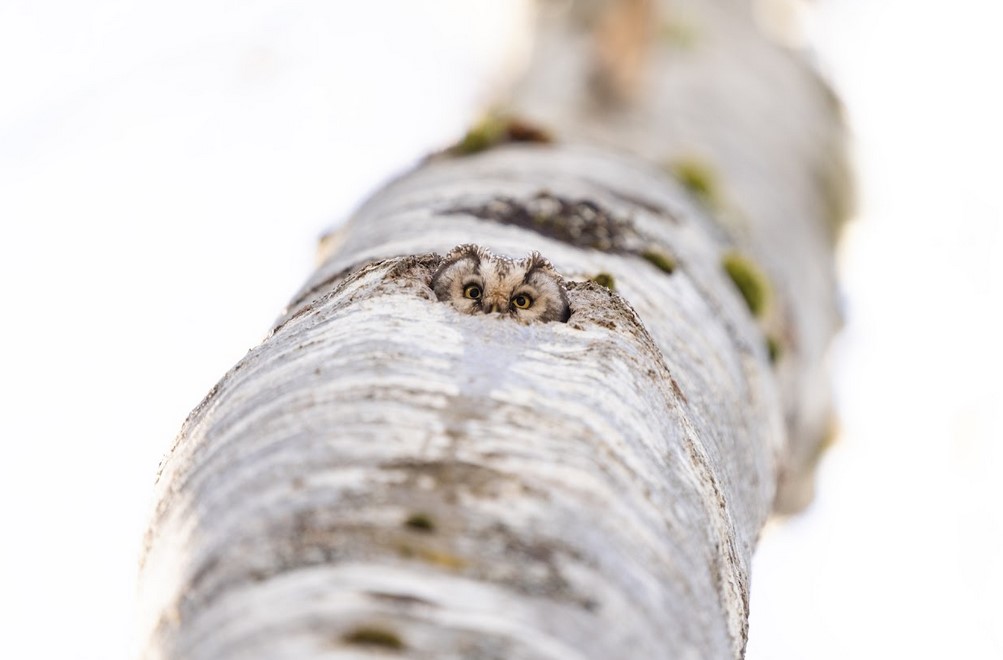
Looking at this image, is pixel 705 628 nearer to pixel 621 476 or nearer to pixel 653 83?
pixel 621 476

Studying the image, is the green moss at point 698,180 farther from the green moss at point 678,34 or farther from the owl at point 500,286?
the owl at point 500,286

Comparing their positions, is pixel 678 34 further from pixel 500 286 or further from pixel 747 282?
pixel 500 286

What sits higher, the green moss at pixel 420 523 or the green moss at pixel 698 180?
the green moss at pixel 698 180

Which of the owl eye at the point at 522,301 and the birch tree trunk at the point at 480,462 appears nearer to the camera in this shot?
the birch tree trunk at the point at 480,462

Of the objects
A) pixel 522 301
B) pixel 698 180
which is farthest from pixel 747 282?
pixel 522 301

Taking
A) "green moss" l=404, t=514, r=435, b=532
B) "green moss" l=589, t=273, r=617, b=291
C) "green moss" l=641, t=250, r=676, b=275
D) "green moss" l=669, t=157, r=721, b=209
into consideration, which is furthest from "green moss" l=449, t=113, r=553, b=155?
"green moss" l=404, t=514, r=435, b=532

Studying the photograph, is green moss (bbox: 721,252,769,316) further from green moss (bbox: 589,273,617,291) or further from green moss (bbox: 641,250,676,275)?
green moss (bbox: 589,273,617,291)

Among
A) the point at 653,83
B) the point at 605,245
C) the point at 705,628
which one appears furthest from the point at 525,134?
the point at 705,628

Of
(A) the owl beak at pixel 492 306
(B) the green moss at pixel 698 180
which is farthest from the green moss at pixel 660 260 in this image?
(B) the green moss at pixel 698 180
